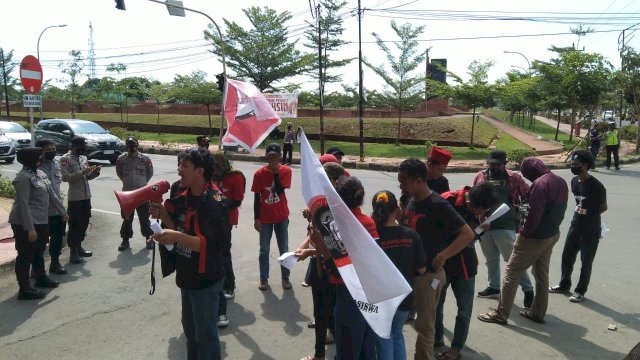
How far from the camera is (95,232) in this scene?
8.32 metres

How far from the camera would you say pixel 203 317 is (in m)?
3.37

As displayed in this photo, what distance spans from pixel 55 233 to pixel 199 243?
3942mm

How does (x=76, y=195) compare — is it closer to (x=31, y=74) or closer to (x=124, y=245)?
(x=124, y=245)

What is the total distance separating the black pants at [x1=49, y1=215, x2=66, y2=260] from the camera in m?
6.07

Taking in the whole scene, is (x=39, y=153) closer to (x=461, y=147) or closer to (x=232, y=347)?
(x=232, y=347)

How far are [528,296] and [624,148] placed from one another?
22.0 m

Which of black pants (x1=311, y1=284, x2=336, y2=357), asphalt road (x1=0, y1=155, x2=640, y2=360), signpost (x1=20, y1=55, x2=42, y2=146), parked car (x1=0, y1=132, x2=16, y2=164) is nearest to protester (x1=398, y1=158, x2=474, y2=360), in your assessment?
black pants (x1=311, y1=284, x2=336, y2=357)

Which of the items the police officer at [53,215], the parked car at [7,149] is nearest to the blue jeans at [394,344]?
the police officer at [53,215]

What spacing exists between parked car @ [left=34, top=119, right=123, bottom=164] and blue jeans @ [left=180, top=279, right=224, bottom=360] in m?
14.6

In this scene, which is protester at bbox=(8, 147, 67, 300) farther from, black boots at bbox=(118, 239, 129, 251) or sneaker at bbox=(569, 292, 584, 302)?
sneaker at bbox=(569, 292, 584, 302)

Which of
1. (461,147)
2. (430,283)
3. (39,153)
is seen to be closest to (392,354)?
(430,283)

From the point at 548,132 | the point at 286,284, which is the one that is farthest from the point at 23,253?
the point at 548,132

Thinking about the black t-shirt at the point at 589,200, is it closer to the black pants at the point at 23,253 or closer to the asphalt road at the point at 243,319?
the asphalt road at the point at 243,319

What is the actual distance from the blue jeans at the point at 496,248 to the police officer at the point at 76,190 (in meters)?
5.12
